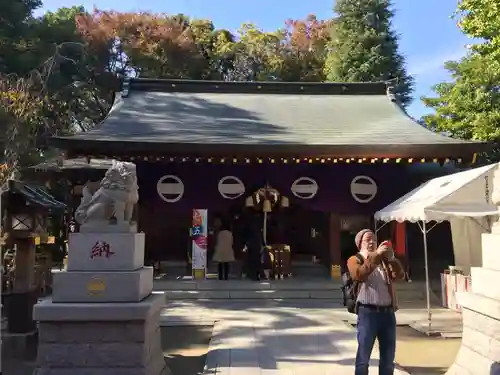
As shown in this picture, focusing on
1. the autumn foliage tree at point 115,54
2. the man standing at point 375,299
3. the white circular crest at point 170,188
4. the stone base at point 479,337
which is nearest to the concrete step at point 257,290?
the white circular crest at point 170,188

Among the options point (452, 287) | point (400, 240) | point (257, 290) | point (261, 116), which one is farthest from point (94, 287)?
point (261, 116)

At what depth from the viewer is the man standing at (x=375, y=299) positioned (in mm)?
3902

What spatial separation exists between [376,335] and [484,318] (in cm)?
87

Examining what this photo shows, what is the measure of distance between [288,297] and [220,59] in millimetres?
20078

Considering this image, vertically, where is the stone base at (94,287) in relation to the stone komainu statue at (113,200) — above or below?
below

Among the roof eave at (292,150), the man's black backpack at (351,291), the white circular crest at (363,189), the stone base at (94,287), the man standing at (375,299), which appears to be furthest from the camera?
the white circular crest at (363,189)

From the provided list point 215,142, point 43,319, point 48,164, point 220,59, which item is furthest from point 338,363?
point 220,59

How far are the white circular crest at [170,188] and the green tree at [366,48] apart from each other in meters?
15.6

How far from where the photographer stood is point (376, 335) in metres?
3.99

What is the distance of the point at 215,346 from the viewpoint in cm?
623

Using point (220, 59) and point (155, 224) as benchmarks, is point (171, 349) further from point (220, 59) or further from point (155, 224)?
point (220, 59)

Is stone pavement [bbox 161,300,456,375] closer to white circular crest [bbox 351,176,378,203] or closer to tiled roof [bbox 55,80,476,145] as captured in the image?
white circular crest [bbox 351,176,378,203]

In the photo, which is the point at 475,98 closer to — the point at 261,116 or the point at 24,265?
the point at 261,116

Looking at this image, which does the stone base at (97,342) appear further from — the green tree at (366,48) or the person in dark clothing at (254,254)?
the green tree at (366,48)
